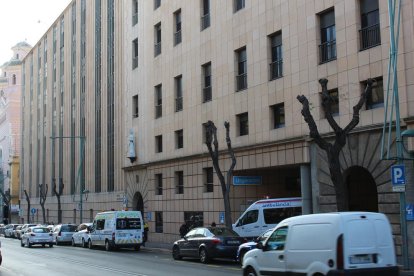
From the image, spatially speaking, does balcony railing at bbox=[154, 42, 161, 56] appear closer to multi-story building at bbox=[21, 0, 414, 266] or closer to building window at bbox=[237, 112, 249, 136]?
multi-story building at bbox=[21, 0, 414, 266]

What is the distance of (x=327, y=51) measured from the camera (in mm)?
26203

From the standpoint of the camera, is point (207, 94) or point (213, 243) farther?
point (207, 94)

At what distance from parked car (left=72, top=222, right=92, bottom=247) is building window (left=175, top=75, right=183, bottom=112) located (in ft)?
32.3

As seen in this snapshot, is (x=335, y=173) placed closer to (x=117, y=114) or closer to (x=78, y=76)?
(x=117, y=114)

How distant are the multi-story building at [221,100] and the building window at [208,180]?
93mm

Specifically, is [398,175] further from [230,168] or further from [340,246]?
[230,168]

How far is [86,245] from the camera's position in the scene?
38.4 metres

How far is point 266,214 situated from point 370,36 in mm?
9066

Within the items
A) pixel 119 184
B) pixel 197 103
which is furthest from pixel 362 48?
pixel 119 184

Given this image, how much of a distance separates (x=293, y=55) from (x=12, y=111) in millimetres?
81668

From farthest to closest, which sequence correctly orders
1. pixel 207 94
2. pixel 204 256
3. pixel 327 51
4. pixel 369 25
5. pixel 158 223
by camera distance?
pixel 158 223, pixel 207 94, pixel 327 51, pixel 369 25, pixel 204 256

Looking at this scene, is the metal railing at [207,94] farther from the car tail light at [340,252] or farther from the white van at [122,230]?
the car tail light at [340,252]

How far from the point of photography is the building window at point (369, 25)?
2359 cm

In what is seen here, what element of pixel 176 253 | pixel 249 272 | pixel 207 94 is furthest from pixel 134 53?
pixel 249 272
